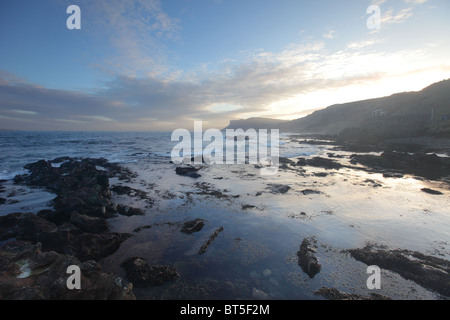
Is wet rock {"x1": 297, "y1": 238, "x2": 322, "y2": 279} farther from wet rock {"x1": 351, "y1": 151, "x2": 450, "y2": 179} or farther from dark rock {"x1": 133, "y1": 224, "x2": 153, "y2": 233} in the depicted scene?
wet rock {"x1": 351, "y1": 151, "x2": 450, "y2": 179}

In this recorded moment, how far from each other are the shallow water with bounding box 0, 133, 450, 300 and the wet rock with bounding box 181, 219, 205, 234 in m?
0.26

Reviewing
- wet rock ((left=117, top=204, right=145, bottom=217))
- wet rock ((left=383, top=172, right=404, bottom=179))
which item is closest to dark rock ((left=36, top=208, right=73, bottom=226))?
wet rock ((left=117, top=204, right=145, bottom=217))

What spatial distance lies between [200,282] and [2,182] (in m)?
19.4

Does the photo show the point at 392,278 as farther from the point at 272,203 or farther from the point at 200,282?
the point at 272,203

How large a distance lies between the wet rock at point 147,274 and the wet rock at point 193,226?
2157 mm

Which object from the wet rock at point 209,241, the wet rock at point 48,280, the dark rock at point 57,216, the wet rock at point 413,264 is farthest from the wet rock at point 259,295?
the dark rock at point 57,216

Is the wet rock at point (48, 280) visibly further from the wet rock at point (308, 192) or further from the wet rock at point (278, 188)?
the wet rock at point (308, 192)

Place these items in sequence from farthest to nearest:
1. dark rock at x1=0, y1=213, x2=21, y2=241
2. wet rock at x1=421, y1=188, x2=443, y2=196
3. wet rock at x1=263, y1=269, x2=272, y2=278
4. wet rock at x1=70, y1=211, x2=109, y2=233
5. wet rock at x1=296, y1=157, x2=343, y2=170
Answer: wet rock at x1=296, y1=157, x2=343, y2=170 < wet rock at x1=421, y1=188, x2=443, y2=196 < wet rock at x1=70, y1=211, x2=109, y2=233 < dark rock at x1=0, y1=213, x2=21, y2=241 < wet rock at x1=263, y1=269, x2=272, y2=278

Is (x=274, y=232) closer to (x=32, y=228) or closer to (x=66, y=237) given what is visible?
(x=66, y=237)

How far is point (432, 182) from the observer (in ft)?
44.8

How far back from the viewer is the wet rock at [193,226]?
7223 mm

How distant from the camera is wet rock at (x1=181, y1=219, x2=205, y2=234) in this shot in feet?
23.7

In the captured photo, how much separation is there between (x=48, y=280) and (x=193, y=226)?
425cm
